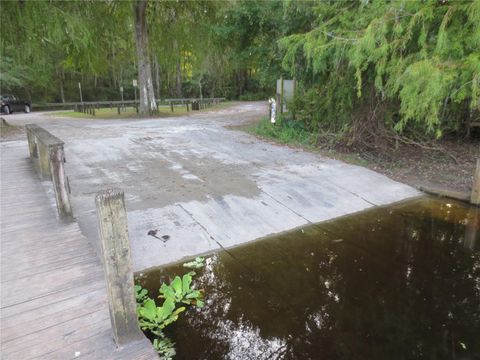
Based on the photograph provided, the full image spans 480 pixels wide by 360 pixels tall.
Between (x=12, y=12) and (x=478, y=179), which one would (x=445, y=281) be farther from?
(x=12, y=12)

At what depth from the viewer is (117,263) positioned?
2152 mm

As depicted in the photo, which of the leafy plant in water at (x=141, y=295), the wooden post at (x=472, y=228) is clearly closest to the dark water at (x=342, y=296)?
the wooden post at (x=472, y=228)

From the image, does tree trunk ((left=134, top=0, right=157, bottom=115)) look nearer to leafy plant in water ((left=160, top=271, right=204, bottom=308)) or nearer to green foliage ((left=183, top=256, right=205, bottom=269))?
green foliage ((left=183, top=256, right=205, bottom=269))

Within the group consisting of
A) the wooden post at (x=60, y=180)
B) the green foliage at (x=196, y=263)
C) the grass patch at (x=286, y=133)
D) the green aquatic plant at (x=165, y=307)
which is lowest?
the green foliage at (x=196, y=263)

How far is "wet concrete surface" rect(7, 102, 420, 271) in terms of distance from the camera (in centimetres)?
471

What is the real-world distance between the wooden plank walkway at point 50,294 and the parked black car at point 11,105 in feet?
68.6

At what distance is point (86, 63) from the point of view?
14711 millimetres

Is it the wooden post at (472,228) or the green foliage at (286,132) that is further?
the green foliage at (286,132)

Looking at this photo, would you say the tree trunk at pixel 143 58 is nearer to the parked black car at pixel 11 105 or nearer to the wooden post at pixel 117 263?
the parked black car at pixel 11 105

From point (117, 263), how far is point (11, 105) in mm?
25153

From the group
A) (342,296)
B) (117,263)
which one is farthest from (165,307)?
(342,296)

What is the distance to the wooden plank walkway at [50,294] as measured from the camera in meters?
2.23

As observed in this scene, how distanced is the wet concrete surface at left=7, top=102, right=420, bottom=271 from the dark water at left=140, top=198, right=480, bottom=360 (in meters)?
0.43

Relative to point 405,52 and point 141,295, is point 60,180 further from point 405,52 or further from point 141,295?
point 405,52
